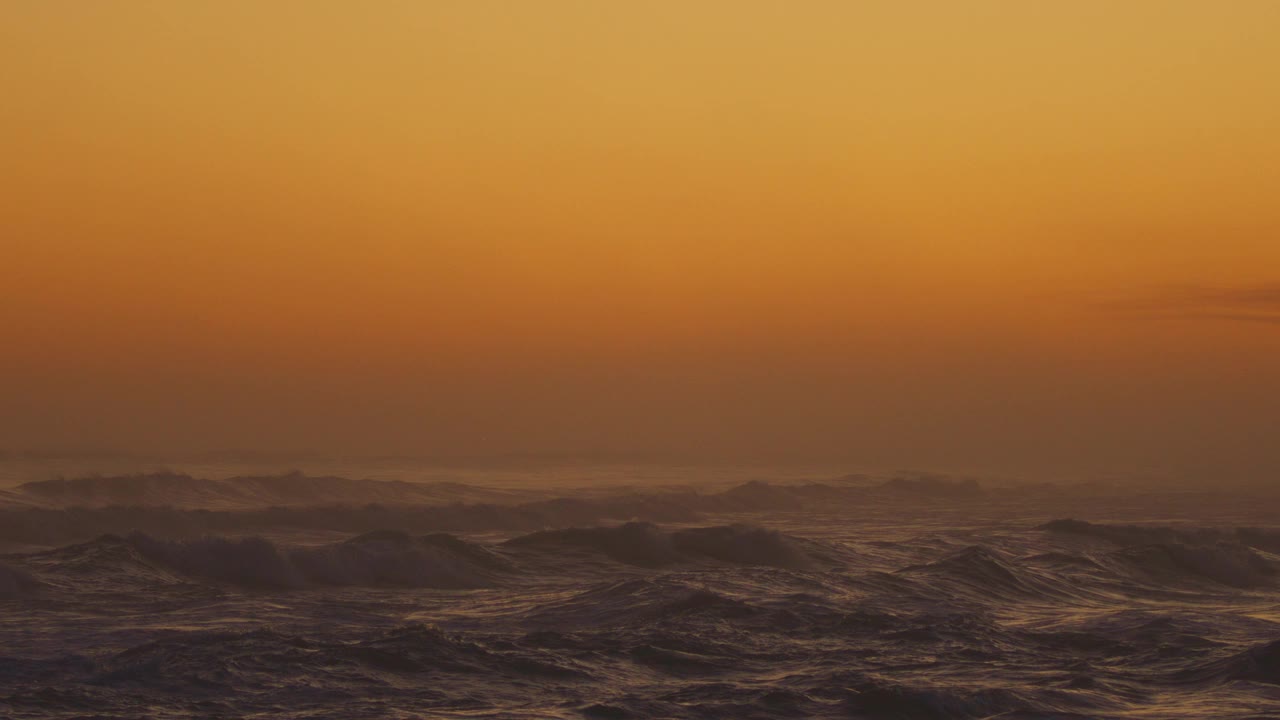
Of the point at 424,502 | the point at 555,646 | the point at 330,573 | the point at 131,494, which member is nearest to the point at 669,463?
the point at 424,502

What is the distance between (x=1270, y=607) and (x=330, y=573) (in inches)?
615

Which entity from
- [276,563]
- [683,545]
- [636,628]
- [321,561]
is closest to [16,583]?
[276,563]

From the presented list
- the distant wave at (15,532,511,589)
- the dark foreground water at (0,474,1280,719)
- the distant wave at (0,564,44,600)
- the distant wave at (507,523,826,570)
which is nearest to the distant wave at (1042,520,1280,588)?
the dark foreground water at (0,474,1280,719)

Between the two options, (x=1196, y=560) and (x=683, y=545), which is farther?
(x=683, y=545)

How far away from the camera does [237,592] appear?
18.8 meters

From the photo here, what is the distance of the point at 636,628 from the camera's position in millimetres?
15062

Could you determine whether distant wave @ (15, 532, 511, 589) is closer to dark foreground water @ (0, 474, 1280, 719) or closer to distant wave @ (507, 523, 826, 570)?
dark foreground water @ (0, 474, 1280, 719)

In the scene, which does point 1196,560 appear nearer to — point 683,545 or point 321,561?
point 683,545

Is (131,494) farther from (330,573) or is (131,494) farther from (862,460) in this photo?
(862,460)

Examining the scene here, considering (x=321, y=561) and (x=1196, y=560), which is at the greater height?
(x=321, y=561)

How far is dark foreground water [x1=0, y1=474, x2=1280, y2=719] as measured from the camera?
1161 cm

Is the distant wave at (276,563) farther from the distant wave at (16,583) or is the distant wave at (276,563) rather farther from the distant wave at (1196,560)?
the distant wave at (1196,560)

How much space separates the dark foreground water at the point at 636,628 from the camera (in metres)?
11.6

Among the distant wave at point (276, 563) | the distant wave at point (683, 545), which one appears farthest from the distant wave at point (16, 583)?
the distant wave at point (683, 545)
